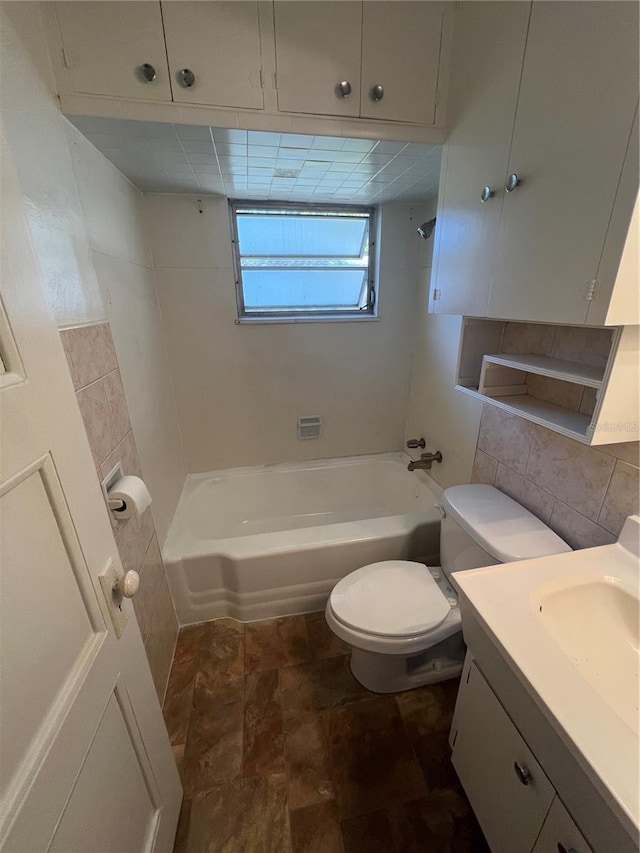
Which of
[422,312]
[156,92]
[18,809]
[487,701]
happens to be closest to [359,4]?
[156,92]

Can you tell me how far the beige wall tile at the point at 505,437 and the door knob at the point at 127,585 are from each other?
1300 millimetres

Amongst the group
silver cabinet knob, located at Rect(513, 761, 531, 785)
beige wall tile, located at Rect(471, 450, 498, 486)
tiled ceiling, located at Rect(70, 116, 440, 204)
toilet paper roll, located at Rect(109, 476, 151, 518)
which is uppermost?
tiled ceiling, located at Rect(70, 116, 440, 204)

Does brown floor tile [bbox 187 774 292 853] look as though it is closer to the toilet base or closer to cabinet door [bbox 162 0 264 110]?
the toilet base

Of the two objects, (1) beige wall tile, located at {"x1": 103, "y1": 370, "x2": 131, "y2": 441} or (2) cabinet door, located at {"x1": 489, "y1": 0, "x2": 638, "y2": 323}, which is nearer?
(2) cabinet door, located at {"x1": 489, "y1": 0, "x2": 638, "y2": 323}

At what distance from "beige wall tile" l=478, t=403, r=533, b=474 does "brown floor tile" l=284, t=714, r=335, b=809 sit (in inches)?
48.3

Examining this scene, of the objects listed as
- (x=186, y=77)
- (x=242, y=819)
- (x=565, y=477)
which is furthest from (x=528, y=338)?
(x=242, y=819)

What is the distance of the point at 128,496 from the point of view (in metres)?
1.08

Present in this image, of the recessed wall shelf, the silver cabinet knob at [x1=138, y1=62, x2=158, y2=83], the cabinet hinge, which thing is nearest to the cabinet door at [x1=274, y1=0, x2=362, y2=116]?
the silver cabinet knob at [x1=138, y1=62, x2=158, y2=83]

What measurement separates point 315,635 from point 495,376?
4.53 feet

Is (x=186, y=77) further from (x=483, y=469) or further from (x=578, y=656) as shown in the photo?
(x=578, y=656)

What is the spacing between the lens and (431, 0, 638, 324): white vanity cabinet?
0.67 meters

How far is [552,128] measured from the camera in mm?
794

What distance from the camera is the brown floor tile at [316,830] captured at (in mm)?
994

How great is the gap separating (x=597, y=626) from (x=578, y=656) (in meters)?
0.10
